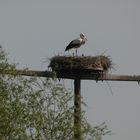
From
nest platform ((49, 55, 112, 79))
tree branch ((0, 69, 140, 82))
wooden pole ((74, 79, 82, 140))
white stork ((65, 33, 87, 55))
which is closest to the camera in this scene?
wooden pole ((74, 79, 82, 140))

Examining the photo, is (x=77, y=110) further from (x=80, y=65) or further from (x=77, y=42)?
(x=77, y=42)

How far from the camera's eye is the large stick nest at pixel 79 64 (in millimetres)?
24969

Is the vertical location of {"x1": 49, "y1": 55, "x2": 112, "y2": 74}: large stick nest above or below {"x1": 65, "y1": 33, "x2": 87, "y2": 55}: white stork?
below

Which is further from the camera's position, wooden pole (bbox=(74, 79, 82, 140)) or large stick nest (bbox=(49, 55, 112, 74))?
large stick nest (bbox=(49, 55, 112, 74))

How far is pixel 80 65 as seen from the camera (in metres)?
25.3

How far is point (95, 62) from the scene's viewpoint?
85.3 ft

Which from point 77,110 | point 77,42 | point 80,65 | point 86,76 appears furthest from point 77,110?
point 77,42

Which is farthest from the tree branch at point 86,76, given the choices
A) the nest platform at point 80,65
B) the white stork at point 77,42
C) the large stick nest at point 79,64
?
the white stork at point 77,42

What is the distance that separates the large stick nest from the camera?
25.0m

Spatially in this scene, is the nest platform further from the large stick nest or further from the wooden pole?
the wooden pole

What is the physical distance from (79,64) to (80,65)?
0.07 m

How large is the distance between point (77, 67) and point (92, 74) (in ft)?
1.72

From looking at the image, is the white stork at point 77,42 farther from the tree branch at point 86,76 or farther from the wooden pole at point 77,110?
the wooden pole at point 77,110

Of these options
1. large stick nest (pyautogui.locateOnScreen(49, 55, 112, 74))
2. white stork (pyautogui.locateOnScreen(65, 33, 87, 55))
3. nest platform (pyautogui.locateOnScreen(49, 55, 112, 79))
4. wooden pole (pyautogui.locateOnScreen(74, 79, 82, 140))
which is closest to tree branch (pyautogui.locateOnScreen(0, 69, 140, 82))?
nest platform (pyautogui.locateOnScreen(49, 55, 112, 79))
